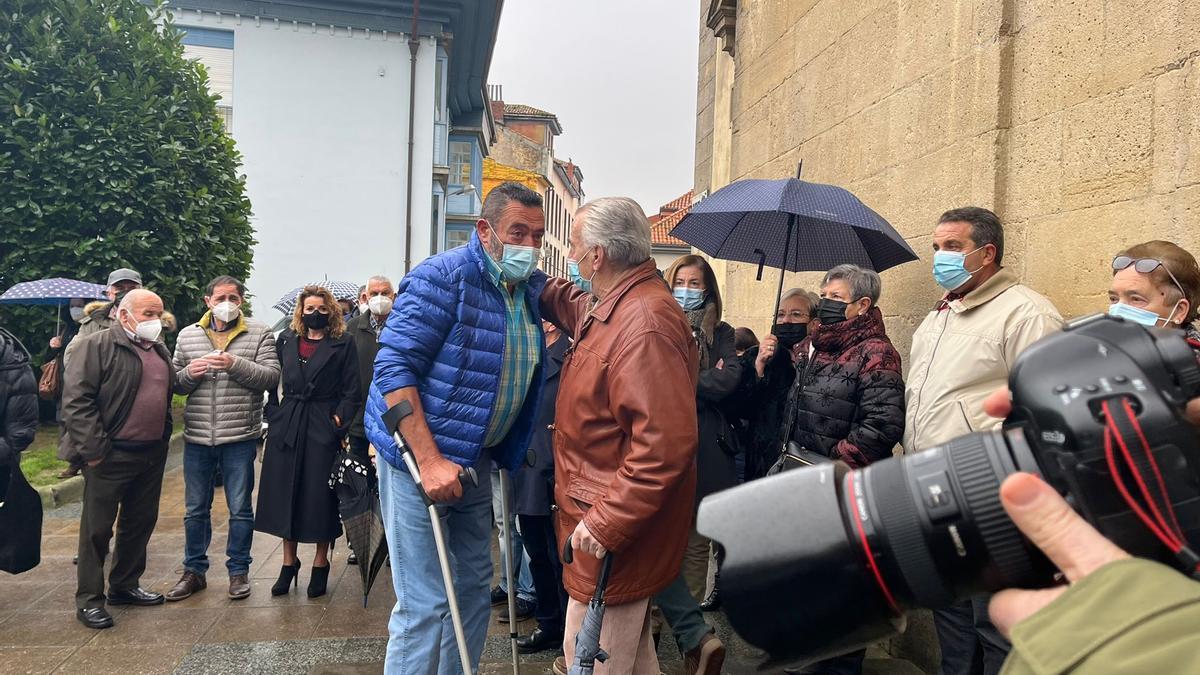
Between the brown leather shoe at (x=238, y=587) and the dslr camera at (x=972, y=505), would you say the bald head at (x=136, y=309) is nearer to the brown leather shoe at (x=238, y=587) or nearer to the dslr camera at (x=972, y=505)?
the brown leather shoe at (x=238, y=587)

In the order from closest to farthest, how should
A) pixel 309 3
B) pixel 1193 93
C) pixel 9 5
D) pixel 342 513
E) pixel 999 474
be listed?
pixel 999 474 → pixel 1193 93 → pixel 342 513 → pixel 9 5 → pixel 309 3

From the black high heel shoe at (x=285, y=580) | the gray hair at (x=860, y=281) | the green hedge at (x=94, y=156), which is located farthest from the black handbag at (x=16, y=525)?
the green hedge at (x=94, y=156)

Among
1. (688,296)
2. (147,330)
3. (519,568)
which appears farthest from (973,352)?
(147,330)

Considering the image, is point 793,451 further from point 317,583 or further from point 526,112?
point 526,112

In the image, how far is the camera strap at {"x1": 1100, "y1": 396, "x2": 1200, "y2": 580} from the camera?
851 mm

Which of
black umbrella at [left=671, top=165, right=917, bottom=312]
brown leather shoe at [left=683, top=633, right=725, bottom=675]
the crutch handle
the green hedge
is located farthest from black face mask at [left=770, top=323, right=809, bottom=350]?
the green hedge

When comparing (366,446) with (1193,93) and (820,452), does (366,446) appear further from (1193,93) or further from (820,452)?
(1193,93)

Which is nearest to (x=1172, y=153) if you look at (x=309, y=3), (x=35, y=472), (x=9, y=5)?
(x=35, y=472)

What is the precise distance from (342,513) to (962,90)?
12.8 feet

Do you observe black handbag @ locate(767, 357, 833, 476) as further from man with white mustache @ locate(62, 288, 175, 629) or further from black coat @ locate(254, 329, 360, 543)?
man with white mustache @ locate(62, 288, 175, 629)

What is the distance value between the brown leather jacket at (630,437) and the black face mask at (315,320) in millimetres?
2738

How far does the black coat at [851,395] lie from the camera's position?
345 cm

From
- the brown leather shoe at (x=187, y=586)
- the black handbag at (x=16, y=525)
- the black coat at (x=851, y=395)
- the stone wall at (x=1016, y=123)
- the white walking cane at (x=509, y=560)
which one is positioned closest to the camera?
the stone wall at (x=1016, y=123)

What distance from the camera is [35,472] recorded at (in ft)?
25.0
